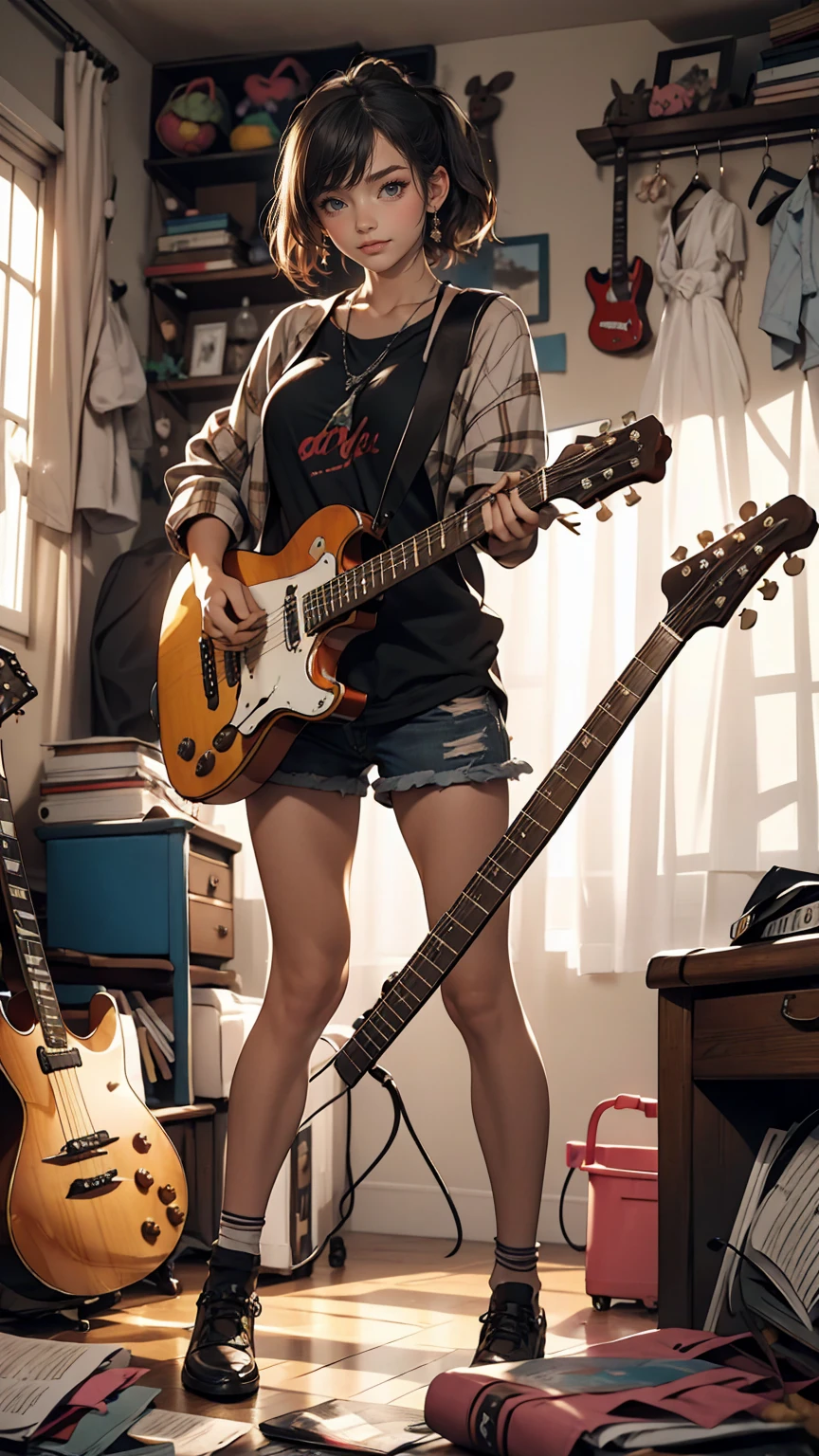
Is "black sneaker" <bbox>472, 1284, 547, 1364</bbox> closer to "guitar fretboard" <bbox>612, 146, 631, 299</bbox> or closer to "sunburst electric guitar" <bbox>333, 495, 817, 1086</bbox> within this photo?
"sunburst electric guitar" <bbox>333, 495, 817, 1086</bbox>

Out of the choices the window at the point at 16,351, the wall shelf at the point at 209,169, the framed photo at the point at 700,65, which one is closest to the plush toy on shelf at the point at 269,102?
the wall shelf at the point at 209,169

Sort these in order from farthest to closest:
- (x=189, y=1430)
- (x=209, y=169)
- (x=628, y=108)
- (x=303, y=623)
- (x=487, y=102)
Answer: (x=209, y=169)
(x=487, y=102)
(x=628, y=108)
(x=303, y=623)
(x=189, y=1430)

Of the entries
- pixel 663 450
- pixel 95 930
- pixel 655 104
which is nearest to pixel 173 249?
pixel 655 104

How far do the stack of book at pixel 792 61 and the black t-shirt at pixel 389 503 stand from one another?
1736 mm

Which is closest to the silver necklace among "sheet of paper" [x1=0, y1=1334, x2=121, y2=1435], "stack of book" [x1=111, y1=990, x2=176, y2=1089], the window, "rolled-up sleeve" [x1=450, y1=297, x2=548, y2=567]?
"rolled-up sleeve" [x1=450, y1=297, x2=548, y2=567]

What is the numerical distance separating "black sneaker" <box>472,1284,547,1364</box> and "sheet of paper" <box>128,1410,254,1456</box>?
284mm

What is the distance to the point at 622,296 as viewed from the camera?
10.3ft

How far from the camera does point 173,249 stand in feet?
11.1

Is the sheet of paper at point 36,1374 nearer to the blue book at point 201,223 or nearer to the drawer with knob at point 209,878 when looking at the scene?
the drawer with knob at point 209,878

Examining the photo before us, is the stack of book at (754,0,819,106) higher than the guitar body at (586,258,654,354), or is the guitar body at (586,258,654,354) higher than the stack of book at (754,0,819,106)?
the stack of book at (754,0,819,106)

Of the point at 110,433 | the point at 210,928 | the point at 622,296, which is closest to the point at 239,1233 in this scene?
the point at 210,928

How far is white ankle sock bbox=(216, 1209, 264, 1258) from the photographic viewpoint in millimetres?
1584

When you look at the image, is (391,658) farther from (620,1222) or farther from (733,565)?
(620,1222)

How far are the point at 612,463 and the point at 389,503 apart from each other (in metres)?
0.31
